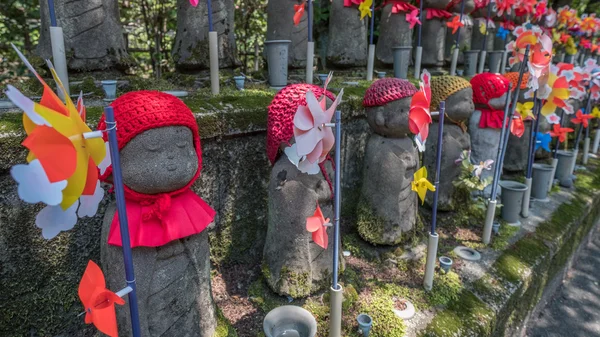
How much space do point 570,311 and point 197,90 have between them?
3435 millimetres

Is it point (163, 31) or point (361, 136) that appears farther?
point (163, 31)

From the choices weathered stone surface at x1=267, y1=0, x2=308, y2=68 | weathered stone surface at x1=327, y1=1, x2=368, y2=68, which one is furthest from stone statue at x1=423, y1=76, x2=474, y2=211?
weathered stone surface at x1=267, y1=0, x2=308, y2=68

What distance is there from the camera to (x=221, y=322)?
1.90m

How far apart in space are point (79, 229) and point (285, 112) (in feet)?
3.66

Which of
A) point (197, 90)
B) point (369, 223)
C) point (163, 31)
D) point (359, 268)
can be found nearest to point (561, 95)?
point (369, 223)

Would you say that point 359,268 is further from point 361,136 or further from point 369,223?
point 361,136

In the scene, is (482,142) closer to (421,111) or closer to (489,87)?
(489,87)

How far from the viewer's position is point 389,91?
2.43 m

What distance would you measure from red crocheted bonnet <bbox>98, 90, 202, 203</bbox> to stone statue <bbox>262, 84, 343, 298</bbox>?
1.89 feet

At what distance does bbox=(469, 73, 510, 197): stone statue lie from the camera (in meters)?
3.41

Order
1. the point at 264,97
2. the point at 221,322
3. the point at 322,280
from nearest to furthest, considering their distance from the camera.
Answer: the point at 221,322 < the point at 322,280 < the point at 264,97

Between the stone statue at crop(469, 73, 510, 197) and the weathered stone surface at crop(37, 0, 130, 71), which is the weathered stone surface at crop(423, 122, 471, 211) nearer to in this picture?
the stone statue at crop(469, 73, 510, 197)

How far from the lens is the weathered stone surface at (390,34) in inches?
170

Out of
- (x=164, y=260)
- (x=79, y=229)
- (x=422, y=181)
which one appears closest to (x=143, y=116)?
(x=164, y=260)
